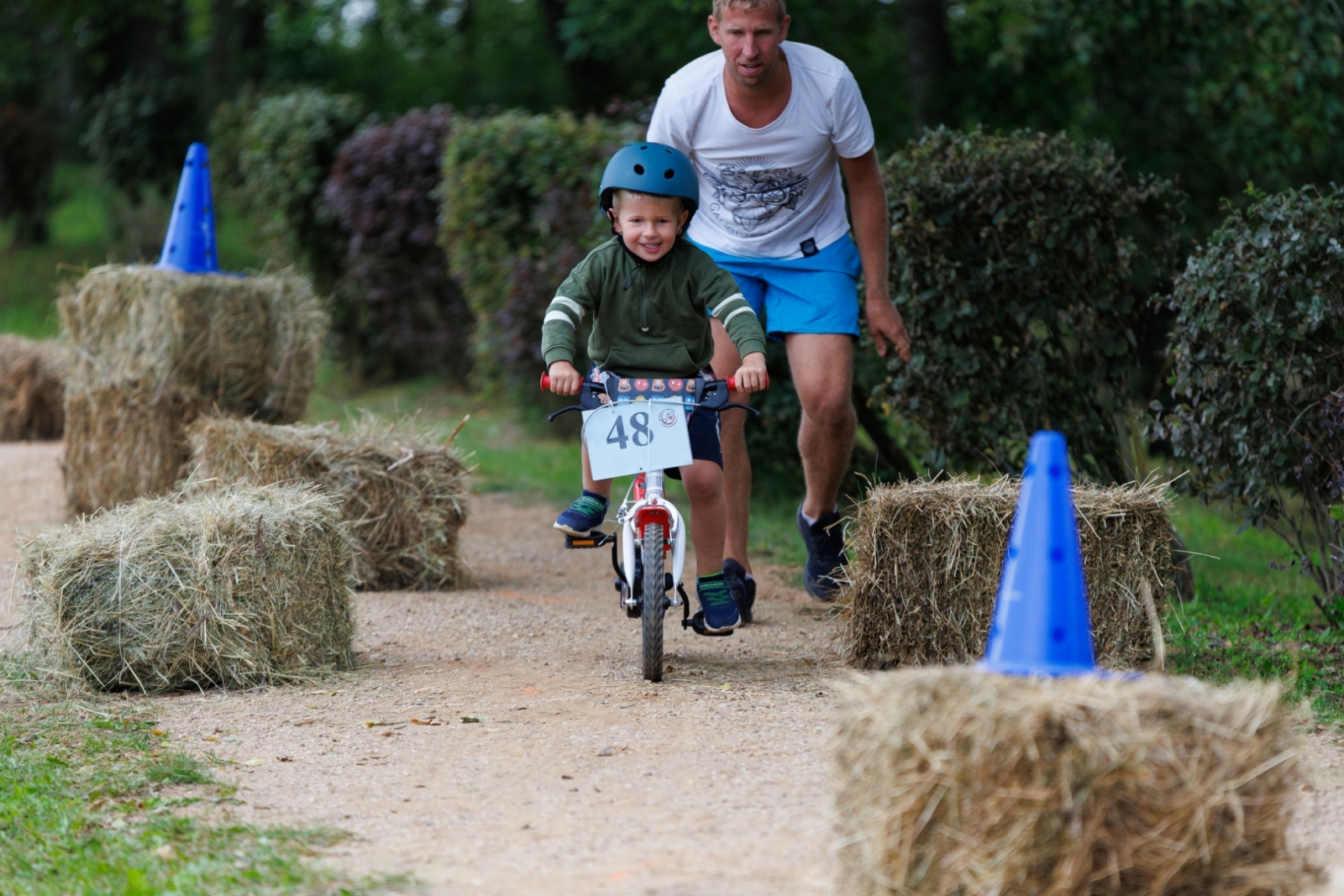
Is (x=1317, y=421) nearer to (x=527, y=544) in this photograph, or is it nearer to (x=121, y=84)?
(x=527, y=544)

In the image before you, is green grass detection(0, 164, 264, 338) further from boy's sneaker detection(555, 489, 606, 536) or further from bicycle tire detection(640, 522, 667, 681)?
bicycle tire detection(640, 522, 667, 681)

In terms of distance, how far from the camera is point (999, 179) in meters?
5.73

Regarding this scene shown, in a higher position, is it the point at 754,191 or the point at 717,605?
the point at 754,191

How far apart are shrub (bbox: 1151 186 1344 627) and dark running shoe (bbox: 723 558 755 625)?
5.39ft

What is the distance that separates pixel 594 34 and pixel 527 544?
734 cm

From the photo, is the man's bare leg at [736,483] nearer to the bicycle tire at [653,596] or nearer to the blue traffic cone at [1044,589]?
the bicycle tire at [653,596]

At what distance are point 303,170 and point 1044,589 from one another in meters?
12.1

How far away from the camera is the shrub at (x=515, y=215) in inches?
392

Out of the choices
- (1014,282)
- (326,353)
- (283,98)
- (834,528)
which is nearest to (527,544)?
(834,528)

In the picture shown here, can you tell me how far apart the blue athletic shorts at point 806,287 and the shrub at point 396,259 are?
23.1ft

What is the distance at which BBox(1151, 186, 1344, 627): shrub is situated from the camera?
185 inches

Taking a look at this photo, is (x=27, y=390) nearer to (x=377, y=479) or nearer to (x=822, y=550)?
(x=377, y=479)

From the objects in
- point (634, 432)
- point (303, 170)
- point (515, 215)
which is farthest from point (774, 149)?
point (303, 170)

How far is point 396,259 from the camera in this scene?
12992 millimetres
